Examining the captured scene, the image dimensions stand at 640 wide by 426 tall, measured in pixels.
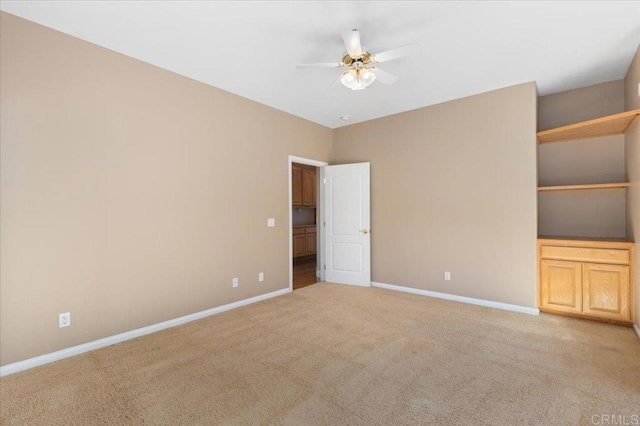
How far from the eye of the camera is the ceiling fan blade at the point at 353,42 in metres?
2.30

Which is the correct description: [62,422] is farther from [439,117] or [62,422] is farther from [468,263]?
[439,117]

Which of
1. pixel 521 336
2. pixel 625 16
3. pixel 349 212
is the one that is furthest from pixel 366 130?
pixel 521 336

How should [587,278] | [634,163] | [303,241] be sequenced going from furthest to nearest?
[303,241] < [587,278] < [634,163]

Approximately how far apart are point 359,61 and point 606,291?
355 centimetres

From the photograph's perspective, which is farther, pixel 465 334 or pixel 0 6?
pixel 465 334

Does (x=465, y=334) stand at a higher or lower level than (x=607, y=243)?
lower

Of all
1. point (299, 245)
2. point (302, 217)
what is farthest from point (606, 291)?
point (302, 217)

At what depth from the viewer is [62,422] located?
179cm

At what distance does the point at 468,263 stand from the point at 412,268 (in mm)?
815

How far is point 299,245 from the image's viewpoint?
730 centimetres

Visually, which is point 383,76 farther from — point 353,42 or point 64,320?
point 64,320

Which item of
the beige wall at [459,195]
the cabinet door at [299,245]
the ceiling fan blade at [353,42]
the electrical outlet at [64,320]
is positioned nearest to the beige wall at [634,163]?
the beige wall at [459,195]

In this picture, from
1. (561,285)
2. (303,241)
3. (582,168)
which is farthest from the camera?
(303,241)
